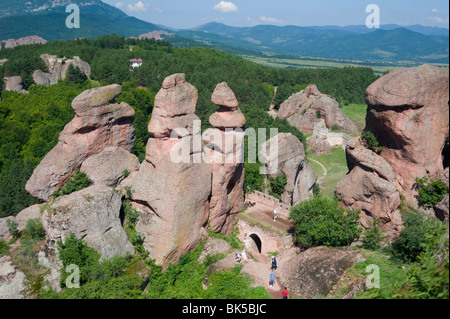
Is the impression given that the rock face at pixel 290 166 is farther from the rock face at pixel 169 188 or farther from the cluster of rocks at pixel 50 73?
the cluster of rocks at pixel 50 73

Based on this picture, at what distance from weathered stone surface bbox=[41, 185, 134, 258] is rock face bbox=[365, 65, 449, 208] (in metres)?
19.1

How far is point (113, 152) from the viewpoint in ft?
88.5

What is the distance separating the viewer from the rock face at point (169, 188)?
24.1 meters

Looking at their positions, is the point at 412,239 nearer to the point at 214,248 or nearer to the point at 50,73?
the point at 214,248

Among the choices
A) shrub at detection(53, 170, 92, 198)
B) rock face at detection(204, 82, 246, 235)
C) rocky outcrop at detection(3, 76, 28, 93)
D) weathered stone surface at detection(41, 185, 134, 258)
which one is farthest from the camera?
rocky outcrop at detection(3, 76, 28, 93)

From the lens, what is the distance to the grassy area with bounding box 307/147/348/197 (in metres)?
48.7

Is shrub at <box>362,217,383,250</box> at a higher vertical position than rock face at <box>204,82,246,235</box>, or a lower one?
lower

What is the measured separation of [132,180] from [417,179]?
19.8 m

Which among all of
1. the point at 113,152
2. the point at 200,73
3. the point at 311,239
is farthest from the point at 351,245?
the point at 200,73

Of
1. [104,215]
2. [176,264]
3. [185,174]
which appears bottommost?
[176,264]

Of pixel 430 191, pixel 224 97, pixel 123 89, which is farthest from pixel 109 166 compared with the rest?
pixel 123 89

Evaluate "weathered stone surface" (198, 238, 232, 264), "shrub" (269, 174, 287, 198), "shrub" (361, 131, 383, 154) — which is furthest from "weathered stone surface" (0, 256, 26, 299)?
"shrub" (361, 131, 383, 154)

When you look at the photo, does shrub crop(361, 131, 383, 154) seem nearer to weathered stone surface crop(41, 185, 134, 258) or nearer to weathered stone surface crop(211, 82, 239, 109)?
weathered stone surface crop(211, 82, 239, 109)
